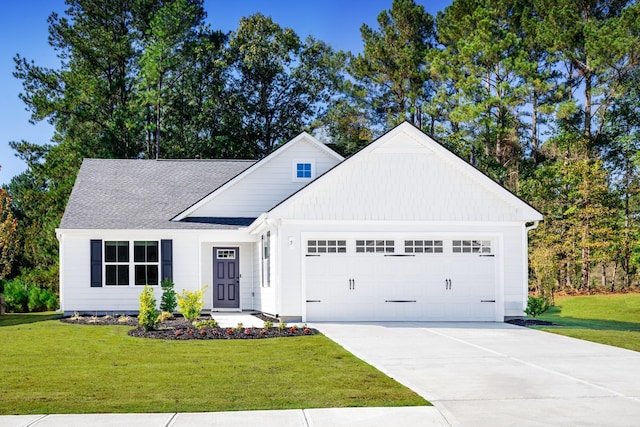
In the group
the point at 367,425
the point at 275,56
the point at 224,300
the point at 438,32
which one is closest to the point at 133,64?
the point at 275,56

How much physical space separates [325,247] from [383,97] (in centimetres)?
2622

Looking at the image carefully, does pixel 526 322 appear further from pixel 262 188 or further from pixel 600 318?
pixel 262 188

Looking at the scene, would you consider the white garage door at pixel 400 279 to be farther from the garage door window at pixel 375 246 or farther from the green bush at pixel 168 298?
the green bush at pixel 168 298

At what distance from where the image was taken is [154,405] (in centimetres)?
891

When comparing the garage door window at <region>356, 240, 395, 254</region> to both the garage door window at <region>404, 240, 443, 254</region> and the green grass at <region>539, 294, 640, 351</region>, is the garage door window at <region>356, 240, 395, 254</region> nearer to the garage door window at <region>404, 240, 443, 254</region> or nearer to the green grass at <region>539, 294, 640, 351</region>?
the garage door window at <region>404, 240, 443, 254</region>

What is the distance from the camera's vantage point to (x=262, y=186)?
25.7 meters

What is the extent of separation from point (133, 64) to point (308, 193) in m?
27.9

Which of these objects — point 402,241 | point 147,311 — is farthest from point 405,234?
point 147,311

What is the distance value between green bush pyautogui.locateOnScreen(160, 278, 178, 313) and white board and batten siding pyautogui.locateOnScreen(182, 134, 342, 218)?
129 inches

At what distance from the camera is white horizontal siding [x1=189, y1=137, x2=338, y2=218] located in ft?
83.4

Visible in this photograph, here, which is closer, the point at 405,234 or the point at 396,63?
the point at 405,234

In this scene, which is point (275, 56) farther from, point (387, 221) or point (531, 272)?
point (387, 221)

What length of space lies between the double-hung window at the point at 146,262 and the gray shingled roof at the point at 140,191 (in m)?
0.58

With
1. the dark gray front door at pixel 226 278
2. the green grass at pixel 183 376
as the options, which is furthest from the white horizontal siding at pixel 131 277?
the green grass at pixel 183 376
